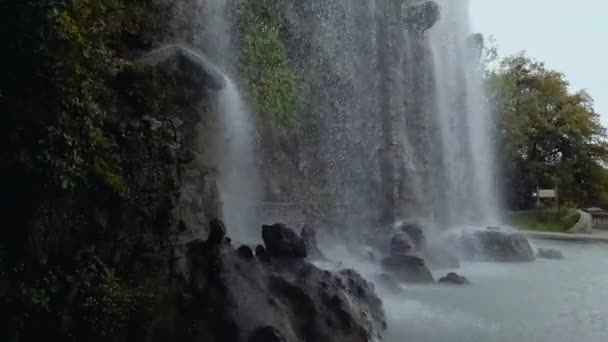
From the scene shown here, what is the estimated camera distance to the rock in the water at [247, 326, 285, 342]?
606cm

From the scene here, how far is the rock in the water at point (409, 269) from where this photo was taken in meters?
13.1

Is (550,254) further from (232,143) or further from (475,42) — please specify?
(475,42)

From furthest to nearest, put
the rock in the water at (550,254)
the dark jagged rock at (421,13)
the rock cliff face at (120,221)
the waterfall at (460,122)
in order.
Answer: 1. the waterfall at (460,122)
2. the dark jagged rock at (421,13)
3. the rock in the water at (550,254)
4. the rock cliff face at (120,221)

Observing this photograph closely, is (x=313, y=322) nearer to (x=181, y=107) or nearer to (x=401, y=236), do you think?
(x=181, y=107)

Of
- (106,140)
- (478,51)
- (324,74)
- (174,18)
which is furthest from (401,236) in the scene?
(478,51)

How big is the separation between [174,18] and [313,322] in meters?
7.94

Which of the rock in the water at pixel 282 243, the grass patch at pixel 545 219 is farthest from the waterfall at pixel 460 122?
the rock in the water at pixel 282 243

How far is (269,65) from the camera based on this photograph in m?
16.2

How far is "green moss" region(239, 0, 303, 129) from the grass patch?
690 inches

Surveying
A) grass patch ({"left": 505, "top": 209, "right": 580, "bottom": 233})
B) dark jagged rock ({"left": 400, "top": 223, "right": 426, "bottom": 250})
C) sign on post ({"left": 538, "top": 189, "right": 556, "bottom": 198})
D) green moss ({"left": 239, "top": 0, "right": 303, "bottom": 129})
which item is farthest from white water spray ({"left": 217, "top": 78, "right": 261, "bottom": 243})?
sign on post ({"left": 538, "top": 189, "right": 556, "bottom": 198})

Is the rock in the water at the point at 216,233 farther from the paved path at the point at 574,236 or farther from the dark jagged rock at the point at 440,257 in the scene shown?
A: the paved path at the point at 574,236

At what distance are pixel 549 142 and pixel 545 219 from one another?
7725mm

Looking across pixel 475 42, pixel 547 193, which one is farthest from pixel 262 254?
pixel 547 193

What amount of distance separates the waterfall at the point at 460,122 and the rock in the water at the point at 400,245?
28.2ft
